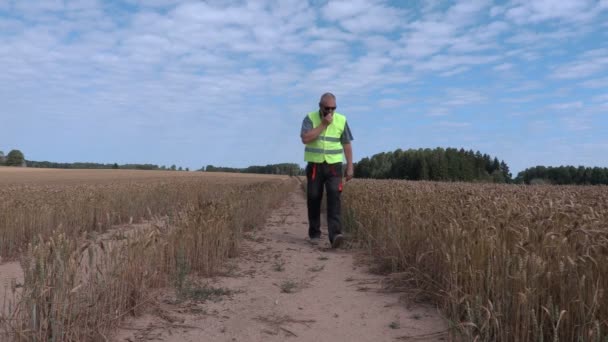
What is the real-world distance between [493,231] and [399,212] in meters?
2.67

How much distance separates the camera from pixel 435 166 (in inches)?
2734

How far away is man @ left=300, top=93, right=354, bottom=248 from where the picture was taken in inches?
286

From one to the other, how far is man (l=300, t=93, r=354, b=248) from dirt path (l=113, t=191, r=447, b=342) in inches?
59.2

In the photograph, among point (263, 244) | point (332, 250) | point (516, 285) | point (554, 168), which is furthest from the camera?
point (554, 168)

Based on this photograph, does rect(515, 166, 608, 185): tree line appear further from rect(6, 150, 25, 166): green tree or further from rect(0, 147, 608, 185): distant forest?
rect(6, 150, 25, 166): green tree

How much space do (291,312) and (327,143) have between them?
3.85 m

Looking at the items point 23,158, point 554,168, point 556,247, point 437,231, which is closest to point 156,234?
point 437,231

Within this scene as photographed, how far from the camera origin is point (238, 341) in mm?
3264

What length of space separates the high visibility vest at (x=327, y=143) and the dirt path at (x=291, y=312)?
6.87 ft

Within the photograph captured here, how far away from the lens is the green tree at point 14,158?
90.8m

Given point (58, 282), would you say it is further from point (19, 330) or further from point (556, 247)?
point (556, 247)

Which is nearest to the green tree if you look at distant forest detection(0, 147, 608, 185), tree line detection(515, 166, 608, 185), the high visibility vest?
distant forest detection(0, 147, 608, 185)

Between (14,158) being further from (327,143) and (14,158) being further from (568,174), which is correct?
(327,143)

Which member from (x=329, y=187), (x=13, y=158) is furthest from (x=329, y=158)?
(x=13, y=158)
